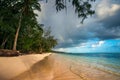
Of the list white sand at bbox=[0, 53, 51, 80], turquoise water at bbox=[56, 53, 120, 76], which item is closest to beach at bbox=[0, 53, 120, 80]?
white sand at bbox=[0, 53, 51, 80]

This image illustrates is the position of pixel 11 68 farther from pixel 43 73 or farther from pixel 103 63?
pixel 103 63

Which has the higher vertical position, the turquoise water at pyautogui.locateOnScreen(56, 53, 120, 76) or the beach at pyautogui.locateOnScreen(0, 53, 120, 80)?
the beach at pyautogui.locateOnScreen(0, 53, 120, 80)

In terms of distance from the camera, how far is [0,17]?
36.9 metres

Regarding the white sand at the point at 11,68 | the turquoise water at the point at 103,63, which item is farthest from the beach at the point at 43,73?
the turquoise water at the point at 103,63

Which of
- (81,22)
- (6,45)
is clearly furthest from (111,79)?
(6,45)

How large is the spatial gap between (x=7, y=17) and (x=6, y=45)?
31.0 feet

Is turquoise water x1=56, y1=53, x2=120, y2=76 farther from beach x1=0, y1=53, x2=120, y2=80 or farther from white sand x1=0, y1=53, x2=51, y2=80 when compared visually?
white sand x1=0, y1=53, x2=51, y2=80

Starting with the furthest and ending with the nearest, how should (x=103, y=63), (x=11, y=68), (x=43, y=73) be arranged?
(x=103, y=63), (x=43, y=73), (x=11, y=68)

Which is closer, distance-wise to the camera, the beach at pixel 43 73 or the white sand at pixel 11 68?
the white sand at pixel 11 68

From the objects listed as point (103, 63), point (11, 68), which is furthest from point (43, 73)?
point (103, 63)

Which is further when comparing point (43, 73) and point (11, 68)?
point (43, 73)

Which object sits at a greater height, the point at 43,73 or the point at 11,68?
the point at 11,68

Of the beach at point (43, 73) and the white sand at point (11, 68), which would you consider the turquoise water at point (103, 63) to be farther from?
the white sand at point (11, 68)

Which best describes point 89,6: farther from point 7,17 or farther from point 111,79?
point 7,17
